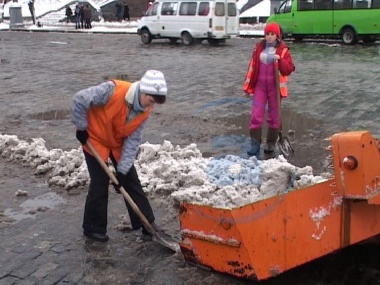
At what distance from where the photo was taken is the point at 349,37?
2308cm

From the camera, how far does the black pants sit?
4551 millimetres

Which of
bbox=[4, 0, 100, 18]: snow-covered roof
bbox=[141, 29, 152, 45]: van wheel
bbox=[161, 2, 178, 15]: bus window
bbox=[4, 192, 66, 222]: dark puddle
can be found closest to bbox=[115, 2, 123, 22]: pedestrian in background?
bbox=[4, 0, 100, 18]: snow-covered roof

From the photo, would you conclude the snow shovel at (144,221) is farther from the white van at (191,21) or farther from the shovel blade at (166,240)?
the white van at (191,21)

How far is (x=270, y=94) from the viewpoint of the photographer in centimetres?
679

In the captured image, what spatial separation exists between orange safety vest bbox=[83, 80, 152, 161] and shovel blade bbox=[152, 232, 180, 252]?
27.4 inches

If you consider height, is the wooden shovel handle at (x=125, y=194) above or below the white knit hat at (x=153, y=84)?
below

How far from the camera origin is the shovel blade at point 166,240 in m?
4.37

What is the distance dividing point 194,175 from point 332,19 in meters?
19.5

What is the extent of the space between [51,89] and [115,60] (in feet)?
18.8

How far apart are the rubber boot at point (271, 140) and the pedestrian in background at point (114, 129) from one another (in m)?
2.70

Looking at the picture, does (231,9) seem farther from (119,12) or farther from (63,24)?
(119,12)

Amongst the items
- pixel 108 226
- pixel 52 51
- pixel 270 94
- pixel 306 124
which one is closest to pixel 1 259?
pixel 108 226

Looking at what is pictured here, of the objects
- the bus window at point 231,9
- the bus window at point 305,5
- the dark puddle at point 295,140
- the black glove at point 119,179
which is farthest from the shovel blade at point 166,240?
the bus window at point 305,5

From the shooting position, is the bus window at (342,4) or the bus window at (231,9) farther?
the bus window at (231,9)
